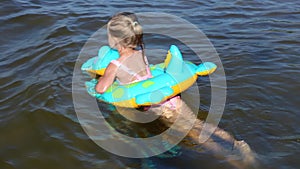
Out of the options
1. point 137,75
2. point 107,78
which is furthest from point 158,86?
point 107,78

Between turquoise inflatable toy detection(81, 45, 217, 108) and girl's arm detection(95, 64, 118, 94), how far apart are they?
0.24ft

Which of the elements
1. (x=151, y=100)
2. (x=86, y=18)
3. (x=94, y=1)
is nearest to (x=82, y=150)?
(x=151, y=100)

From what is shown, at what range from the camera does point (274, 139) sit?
14.9ft

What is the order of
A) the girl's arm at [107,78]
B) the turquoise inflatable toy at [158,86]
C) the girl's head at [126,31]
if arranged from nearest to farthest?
the girl's head at [126,31] → the turquoise inflatable toy at [158,86] → the girl's arm at [107,78]

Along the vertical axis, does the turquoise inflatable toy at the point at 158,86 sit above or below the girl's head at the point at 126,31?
below

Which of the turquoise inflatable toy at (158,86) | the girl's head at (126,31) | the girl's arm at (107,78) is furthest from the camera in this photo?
the girl's arm at (107,78)

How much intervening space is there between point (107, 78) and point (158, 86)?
62 centimetres

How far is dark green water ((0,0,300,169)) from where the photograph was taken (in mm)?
4371

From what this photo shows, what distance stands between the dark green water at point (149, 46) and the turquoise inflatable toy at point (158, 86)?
0.51m

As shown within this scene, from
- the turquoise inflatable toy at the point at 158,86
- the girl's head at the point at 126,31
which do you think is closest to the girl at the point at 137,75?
the girl's head at the point at 126,31

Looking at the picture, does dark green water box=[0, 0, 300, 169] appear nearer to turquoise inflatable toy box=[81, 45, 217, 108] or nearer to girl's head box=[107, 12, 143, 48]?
turquoise inflatable toy box=[81, 45, 217, 108]

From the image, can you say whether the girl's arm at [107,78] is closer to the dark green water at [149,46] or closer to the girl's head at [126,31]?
the girl's head at [126,31]

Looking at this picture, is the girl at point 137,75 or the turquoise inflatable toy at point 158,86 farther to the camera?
the turquoise inflatable toy at point 158,86

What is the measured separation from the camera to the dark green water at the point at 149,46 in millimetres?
4371
